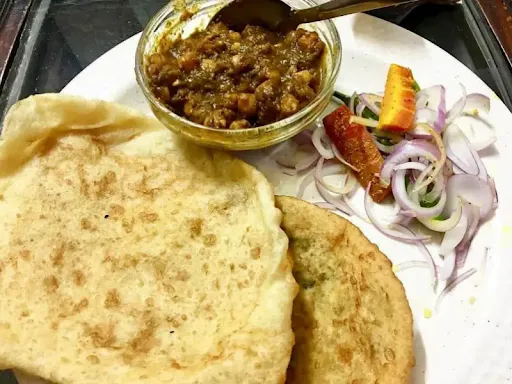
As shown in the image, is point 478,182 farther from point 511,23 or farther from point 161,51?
point 161,51

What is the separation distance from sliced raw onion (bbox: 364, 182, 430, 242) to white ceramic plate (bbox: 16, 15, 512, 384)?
0.03 meters

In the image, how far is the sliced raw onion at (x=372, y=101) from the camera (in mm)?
3578

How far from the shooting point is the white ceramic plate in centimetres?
282

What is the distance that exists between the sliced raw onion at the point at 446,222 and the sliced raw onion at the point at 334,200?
1.32 feet

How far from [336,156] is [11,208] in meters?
1.81

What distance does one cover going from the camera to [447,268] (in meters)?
3.07

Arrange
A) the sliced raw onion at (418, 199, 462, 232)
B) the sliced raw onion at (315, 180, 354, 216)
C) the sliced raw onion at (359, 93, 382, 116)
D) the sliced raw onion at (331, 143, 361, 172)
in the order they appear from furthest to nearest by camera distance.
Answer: the sliced raw onion at (359, 93, 382, 116) → the sliced raw onion at (331, 143, 361, 172) → the sliced raw onion at (315, 180, 354, 216) → the sliced raw onion at (418, 199, 462, 232)

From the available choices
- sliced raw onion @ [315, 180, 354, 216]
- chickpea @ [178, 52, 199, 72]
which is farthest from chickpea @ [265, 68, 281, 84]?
sliced raw onion @ [315, 180, 354, 216]

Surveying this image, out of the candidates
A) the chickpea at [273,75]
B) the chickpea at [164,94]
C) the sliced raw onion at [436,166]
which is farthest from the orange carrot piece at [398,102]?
the chickpea at [164,94]

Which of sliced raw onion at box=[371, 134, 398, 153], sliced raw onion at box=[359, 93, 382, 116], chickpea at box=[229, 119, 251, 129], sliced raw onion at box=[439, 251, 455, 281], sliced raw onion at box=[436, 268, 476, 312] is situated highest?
chickpea at box=[229, 119, 251, 129]

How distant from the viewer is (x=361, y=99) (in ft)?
11.9

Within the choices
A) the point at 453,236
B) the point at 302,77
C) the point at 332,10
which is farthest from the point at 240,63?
the point at 453,236

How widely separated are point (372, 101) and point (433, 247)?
3.20 feet

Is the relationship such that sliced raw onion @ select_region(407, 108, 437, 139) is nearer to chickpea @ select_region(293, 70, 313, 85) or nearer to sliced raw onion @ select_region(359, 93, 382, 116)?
sliced raw onion @ select_region(359, 93, 382, 116)
